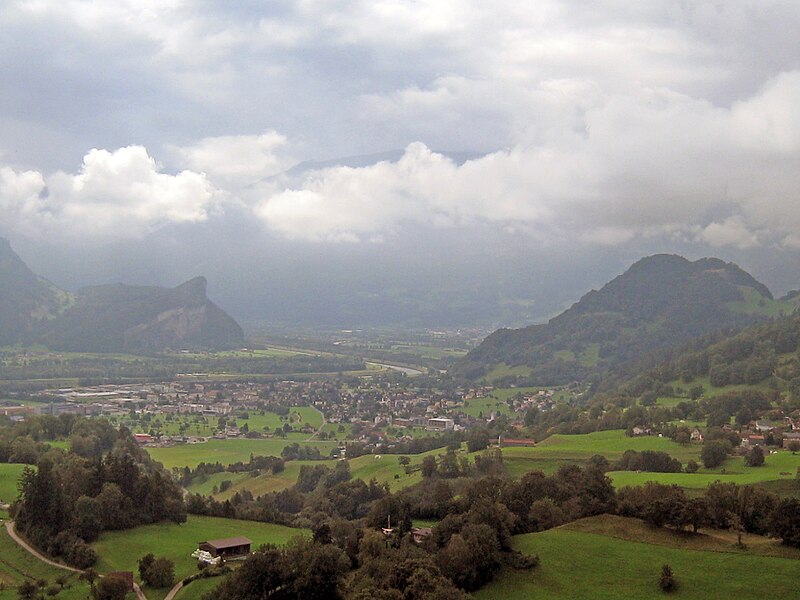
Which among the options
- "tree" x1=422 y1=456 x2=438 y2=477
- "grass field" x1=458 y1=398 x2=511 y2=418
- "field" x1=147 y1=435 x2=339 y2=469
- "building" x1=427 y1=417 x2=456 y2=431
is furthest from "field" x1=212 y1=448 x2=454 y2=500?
"grass field" x1=458 y1=398 x2=511 y2=418

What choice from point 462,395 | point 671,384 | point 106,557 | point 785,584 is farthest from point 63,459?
point 462,395

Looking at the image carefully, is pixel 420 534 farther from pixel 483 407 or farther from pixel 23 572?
pixel 483 407

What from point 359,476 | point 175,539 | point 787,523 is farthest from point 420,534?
point 359,476

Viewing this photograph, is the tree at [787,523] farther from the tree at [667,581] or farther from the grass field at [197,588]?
the grass field at [197,588]

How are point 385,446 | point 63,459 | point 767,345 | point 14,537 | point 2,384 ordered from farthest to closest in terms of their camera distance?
point 2,384, point 767,345, point 385,446, point 63,459, point 14,537

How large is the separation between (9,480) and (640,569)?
5822 centimetres

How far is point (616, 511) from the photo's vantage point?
50.3m

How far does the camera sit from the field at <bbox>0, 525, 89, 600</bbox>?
43.9 metres

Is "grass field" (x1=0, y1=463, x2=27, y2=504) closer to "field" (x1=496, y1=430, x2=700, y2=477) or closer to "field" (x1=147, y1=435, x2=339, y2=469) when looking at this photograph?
"field" (x1=147, y1=435, x2=339, y2=469)

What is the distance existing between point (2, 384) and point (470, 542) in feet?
517

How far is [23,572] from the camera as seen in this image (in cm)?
4881

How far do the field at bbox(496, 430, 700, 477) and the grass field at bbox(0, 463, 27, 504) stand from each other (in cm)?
4820

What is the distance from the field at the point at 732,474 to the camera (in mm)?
65812

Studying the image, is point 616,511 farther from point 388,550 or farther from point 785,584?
point 388,550
